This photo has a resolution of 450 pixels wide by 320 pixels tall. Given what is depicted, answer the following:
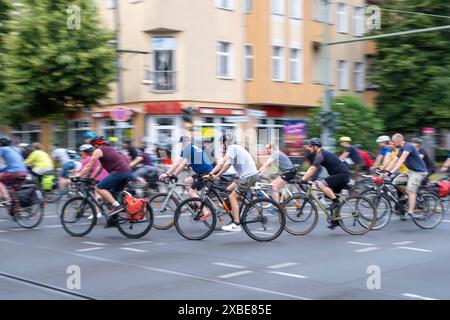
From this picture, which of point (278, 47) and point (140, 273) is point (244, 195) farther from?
point (278, 47)

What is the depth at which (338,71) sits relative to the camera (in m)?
38.3

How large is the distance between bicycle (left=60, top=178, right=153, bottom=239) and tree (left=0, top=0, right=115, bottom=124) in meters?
15.6

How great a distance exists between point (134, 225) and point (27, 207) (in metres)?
2.62

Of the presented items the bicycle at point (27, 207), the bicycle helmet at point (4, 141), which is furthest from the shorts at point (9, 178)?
the bicycle helmet at point (4, 141)

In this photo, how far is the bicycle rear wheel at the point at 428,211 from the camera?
1342cm

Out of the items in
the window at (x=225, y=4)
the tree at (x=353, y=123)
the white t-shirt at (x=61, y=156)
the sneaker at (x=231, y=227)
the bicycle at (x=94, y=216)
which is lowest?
the sneaker at (x=231, y=227)

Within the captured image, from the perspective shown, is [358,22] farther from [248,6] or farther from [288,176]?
[288,176]

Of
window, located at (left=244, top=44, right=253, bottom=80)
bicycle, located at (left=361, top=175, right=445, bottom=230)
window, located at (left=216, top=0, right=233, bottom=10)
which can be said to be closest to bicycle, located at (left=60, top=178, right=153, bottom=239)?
bicycle, located at (left=361, top=175, right=445, bottom=230)

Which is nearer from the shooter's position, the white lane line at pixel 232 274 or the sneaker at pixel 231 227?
the white lane line at pixel 232 274

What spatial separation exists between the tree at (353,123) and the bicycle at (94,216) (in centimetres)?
1816

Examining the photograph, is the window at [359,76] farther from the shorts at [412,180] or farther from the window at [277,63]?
the shorts at [412,180]

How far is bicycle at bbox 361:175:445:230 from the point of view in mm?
13188

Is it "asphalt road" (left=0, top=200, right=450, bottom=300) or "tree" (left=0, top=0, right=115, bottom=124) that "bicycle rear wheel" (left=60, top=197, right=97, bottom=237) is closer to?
"asphalt road" (left=0, top=200, right=450, bottom=300)
